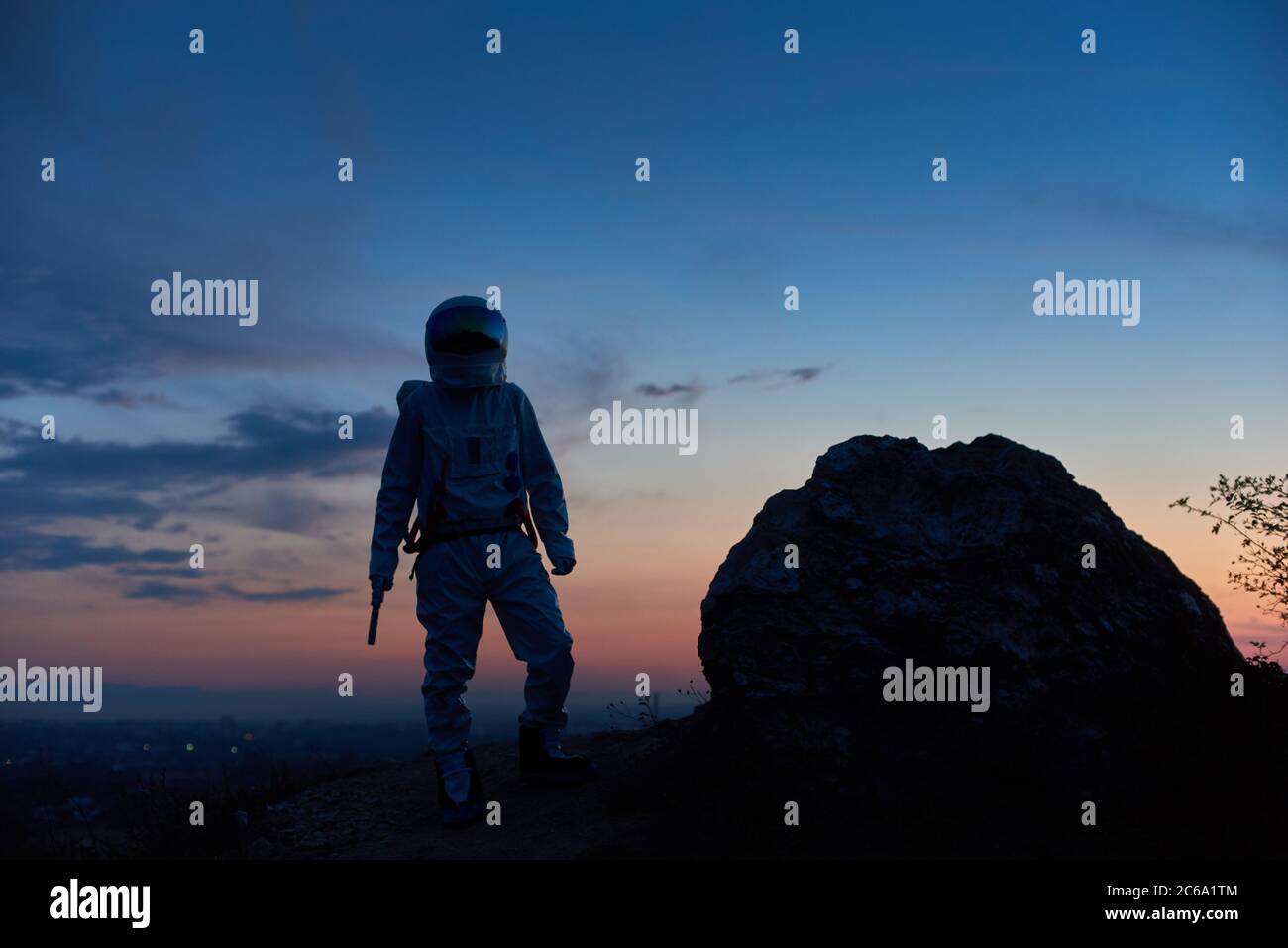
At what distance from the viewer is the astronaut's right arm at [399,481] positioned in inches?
328

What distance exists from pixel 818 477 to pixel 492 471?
266 cm

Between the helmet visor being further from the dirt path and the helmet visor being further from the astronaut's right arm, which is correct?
the dirt path

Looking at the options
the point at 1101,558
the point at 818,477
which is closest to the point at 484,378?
the point at 818,477

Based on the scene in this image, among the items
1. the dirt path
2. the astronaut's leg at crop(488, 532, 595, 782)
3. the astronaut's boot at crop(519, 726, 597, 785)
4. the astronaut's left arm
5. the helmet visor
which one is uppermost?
the helmet visor

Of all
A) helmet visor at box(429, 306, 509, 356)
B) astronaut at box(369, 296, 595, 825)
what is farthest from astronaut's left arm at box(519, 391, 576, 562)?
helmet visor at box(429, 306, 509, 356)

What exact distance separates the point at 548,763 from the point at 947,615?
11.0 feet

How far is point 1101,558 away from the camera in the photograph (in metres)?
8.16

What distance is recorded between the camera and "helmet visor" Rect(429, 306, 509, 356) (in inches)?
324

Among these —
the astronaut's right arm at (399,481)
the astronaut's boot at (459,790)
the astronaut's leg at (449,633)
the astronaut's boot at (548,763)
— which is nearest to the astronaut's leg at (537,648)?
the astronaut's boot at (548,763)

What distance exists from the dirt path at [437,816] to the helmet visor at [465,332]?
3.56 m

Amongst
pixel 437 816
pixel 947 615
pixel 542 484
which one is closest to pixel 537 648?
pixel 542 484

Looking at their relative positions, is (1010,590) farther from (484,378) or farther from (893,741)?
(484,378)

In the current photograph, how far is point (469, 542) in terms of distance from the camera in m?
8.18

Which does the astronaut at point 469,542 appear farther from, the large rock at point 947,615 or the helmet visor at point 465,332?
the large rock at point 947,615
